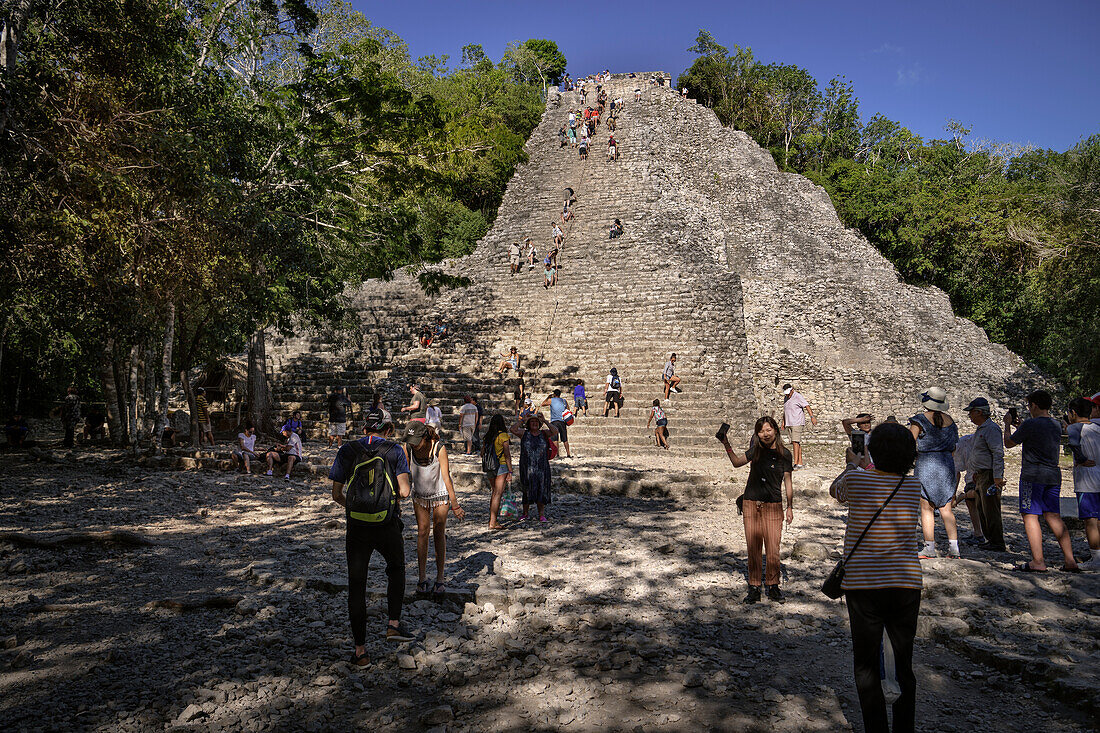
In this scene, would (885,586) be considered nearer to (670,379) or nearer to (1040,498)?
(1040,498)

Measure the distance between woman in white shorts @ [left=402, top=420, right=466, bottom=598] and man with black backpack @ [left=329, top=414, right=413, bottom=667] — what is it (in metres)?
0.76

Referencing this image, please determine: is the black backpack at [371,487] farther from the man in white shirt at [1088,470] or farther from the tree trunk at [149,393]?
the tree trunk at [149,393]

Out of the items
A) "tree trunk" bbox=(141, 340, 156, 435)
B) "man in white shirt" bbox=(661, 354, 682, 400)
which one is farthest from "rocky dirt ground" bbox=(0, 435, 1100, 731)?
"man in white shirt" bbox=(661, 354, 682, 400)

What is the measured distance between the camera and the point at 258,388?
15609mm

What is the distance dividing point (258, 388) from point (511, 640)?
13.2 metres

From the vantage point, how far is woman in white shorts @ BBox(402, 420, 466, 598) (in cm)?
523

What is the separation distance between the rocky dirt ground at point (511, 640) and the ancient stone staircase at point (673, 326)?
7.76 m

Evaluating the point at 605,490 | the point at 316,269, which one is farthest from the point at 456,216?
the point at 605,490

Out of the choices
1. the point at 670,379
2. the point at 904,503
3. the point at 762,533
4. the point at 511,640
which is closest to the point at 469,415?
the point at 670,379

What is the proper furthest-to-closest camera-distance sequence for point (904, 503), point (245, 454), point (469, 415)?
point (469, 415)
point (245, 454)
point (904, 503)

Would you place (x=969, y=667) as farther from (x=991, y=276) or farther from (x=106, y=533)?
(x=991, y=276)

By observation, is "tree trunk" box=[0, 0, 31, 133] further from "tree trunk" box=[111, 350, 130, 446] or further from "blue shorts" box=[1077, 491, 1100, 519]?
"blue shorts" box=[1077, 491, 1100, 519]

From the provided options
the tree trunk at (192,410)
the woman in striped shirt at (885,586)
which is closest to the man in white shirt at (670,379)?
the tree trunk at (192,410)

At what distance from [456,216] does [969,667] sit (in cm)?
2724
